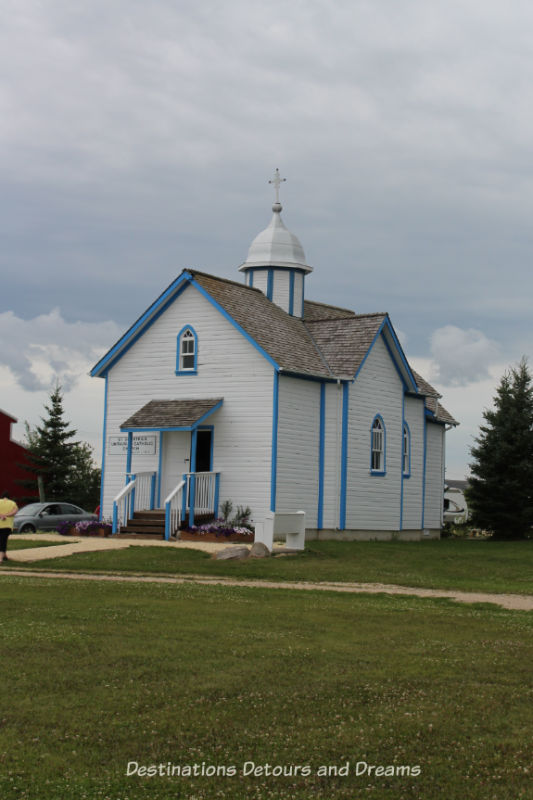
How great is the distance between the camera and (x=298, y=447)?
1147 inches

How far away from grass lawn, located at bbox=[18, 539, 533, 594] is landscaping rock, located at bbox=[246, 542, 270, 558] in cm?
49

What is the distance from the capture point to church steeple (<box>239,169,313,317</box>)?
3400cm

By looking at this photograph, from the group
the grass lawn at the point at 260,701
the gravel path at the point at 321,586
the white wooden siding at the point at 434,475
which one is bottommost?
the grass lawn at the point at 260,701

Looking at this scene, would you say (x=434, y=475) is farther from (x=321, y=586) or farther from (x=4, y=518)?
(x=321, y=586)

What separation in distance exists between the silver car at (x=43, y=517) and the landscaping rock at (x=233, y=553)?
1590cm

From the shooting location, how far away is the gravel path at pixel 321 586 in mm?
16406

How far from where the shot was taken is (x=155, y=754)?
281 inches

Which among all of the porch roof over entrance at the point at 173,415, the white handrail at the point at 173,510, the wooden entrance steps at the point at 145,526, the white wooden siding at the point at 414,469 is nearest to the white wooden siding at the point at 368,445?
the white wooden siding at the point at 414,469

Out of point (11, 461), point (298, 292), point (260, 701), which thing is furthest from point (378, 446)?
point (11, 461)

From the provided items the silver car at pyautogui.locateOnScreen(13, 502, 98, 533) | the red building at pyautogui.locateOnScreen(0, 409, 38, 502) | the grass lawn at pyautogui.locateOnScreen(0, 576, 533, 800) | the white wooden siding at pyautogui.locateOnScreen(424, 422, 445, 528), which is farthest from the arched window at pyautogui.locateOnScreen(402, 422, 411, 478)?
the red building at pyautogui.locateOnScreen(0, 409, 38, 502)

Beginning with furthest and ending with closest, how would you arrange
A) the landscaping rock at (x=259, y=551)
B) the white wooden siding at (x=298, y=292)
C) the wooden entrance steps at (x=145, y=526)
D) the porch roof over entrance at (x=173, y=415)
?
the white wooden siding at (x=298, y=292)
the porch roof over entrance at (x=173, y=415)
the wooden entrance steps at (x=145, y=526)
the landscaping rock at (x=259, y=551)

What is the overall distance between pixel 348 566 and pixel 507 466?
64.6 feet

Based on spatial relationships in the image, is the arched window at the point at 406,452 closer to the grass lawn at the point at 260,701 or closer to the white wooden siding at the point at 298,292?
the white wooden siding at the point at 298,292

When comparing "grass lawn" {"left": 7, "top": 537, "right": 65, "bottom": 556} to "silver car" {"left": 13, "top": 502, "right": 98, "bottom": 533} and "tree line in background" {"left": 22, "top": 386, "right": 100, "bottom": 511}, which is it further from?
"tree line in background" {"left": 22, "top": 386, "right": 100, "bottom": 511}
